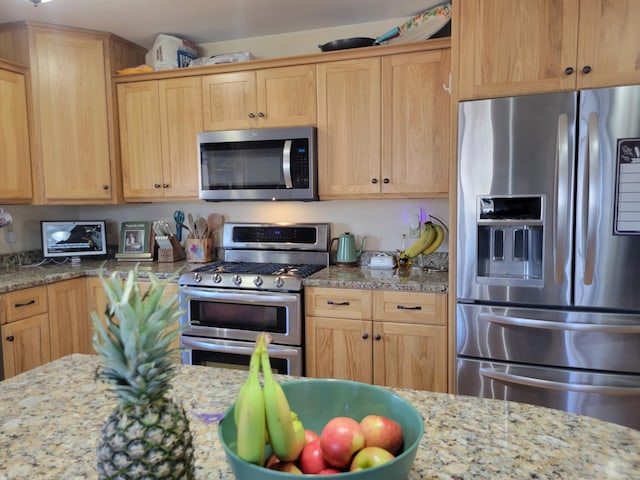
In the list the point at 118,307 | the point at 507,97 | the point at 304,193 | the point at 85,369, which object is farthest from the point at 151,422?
the point at 304,193

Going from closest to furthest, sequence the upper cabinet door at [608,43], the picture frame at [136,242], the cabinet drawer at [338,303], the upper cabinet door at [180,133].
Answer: the upper cabinet door at [608,43] → the cabinet drawer at [338,303] → the upper cabinet door at [180,133] → the picture frame at [136,242]

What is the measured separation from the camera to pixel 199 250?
10.3 ft

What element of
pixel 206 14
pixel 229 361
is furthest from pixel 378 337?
pixel 206 14

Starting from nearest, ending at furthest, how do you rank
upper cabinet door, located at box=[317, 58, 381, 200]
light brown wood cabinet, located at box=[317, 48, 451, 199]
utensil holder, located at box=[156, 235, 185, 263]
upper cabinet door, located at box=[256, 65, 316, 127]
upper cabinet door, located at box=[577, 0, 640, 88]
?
upper cabinet door, located at box=[577, 0, 640, 88]
light brown wood cabinet, located at box=[317, 48, 451, 199]
upper cabinet door, located at box=[317, 58, 381, 200]
upper cabinet door, located at box=[256, 65, 316, 127]
utensil holder, located at box=[156, 235, 185, 263]

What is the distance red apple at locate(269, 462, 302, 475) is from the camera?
626mm

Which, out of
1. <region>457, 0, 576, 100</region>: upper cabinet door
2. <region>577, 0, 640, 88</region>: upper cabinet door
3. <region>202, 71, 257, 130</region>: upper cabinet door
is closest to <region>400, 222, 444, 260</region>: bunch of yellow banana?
<region>457, 0, 576, 100</region>: upper cabinet door

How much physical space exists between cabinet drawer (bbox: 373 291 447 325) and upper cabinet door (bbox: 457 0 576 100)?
102cm

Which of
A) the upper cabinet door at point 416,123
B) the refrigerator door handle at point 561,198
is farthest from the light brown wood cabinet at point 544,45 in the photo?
the upper cabinet door at point 416,123

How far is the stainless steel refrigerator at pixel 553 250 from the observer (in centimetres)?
182

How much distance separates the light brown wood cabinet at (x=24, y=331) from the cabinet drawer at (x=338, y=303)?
5.26ft

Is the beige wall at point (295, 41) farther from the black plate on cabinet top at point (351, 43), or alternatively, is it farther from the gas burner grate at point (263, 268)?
the gas burner grate at point (263, 268)

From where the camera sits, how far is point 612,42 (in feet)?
5.98

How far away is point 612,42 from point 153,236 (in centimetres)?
300

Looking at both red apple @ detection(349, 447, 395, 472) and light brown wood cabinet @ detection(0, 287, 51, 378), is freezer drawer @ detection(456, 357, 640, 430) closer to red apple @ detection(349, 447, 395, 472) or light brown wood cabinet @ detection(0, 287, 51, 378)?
red apple @ detection(349, 447, 395, 472)
